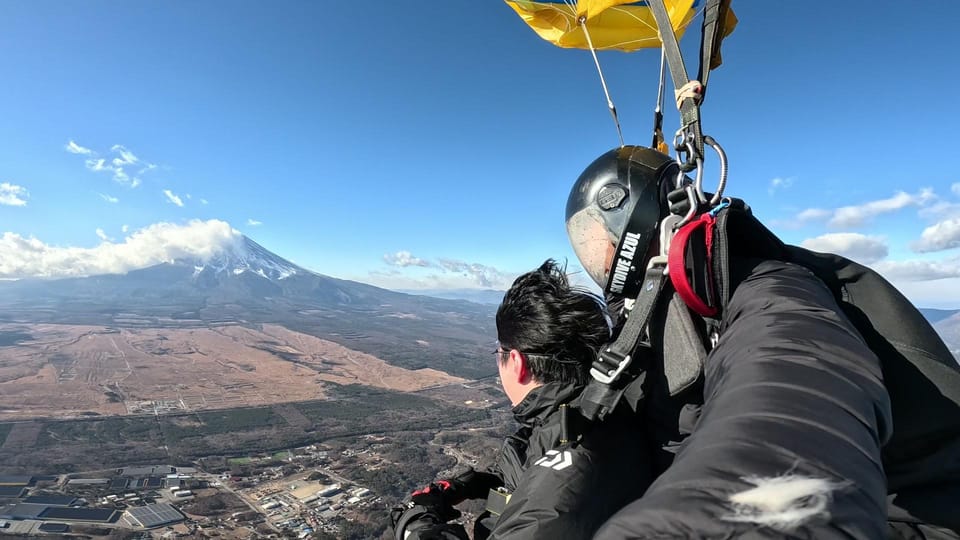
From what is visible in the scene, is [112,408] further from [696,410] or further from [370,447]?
[696,410]

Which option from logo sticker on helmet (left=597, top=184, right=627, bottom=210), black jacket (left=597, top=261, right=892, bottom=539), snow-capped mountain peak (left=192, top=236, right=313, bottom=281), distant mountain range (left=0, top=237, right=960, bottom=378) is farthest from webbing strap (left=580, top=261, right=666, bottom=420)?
snow-capped mountain peak (left=192, top=236, right=313, bottom=281)

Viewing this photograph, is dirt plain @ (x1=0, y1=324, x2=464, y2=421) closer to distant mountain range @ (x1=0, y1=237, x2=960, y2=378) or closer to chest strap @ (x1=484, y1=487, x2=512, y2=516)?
distant mountain range @ (x1=0, y1=237, x2=960, y2=378)

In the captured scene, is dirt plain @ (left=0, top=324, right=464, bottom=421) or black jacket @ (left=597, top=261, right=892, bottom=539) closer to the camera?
black jacket @ (left=597, top=261, right=892, bottom=539)

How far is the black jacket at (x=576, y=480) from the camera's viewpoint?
3.98 ft

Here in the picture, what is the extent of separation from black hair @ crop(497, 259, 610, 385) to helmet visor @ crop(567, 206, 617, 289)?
0.12 meters

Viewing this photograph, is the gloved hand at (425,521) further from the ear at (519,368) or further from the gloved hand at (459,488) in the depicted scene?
the ear at (519,368)

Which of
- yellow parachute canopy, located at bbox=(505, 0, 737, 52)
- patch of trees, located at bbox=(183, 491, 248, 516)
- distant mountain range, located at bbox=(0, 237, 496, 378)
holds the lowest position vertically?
patch of trees, located at bbox=(183, 491, 248, 516)

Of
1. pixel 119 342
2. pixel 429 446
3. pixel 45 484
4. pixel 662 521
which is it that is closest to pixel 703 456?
pixel 662 521

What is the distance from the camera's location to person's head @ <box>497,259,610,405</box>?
1801 millimetres

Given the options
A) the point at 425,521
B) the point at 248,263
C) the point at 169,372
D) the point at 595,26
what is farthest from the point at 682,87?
the point at 248,263

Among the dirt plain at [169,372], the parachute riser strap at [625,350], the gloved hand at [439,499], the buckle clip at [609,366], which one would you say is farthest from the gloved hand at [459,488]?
the dirt plain at [169,372]

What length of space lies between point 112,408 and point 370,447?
24.8 metres

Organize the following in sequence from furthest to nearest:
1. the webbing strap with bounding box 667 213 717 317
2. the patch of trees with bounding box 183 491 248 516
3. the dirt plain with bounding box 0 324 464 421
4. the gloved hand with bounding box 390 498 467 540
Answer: the dirt plain with bounding box 0 324 464 421 → the patch of trees with bounding box 183 491 248 516 → the gloved hand with bounding box 390 498 467 540 → the webbing strap with bounding box 667 213 717 317

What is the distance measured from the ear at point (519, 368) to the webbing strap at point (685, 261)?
0.87m
